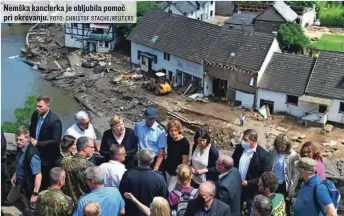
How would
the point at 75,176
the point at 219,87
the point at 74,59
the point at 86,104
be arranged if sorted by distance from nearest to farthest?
the point at 75,176 < the point at 86,104 < the point at 219,87 < the point at 74,59

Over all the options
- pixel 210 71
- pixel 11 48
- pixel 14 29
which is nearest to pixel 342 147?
pixel 210 71

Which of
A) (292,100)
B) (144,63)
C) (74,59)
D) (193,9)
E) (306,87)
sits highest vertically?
(193,9)

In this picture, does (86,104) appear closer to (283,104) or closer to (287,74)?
(283,104)

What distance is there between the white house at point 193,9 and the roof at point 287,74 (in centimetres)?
1482

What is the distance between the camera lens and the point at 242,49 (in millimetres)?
29969

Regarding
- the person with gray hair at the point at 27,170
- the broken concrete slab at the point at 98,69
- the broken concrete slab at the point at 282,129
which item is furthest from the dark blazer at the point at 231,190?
the broken concrete slab at the point at 98,69

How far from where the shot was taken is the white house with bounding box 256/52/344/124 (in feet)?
89.4

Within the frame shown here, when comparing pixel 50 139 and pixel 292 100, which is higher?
pixel 50 139

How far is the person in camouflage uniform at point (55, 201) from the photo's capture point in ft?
19.4

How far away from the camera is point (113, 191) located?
19.7 ft

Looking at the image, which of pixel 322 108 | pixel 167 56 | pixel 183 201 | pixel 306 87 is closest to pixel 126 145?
pixel 183 201

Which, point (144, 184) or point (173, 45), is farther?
point (173, 45)

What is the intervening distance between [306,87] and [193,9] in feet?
60.5

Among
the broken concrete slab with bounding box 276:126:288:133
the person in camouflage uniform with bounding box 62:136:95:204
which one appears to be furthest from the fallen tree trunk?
the person in camouflage uniform with bounding box 62:136:95:204
